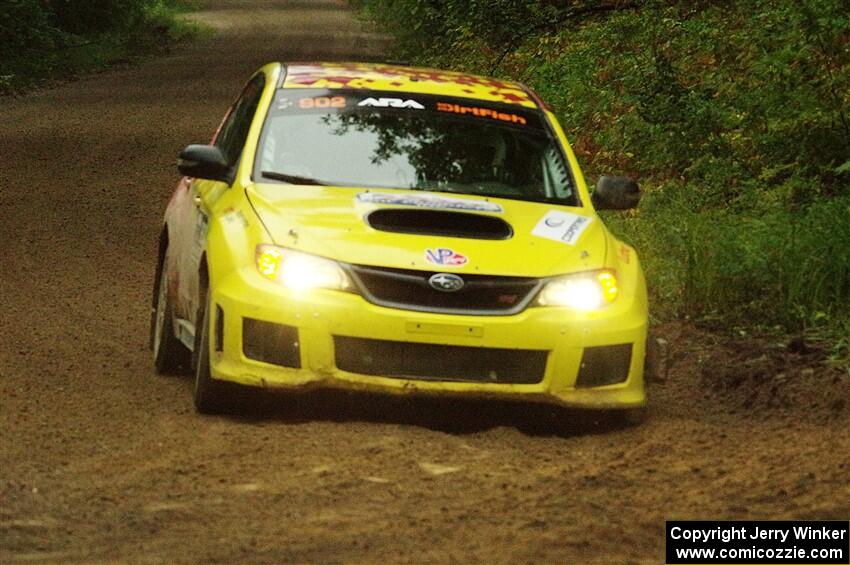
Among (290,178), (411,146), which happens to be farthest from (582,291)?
(290,178)

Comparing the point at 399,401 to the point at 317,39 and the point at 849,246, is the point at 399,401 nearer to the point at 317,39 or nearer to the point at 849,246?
the point at 849,246

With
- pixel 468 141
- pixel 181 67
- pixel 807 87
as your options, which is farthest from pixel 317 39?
pixel 468 141

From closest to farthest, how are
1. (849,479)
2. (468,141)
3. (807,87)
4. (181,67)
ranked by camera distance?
(849,479) < (468,141) < (807,87) < (181,67)

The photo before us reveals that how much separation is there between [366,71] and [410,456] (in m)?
3.02

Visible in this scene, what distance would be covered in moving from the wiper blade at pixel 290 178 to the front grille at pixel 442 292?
0.95 m

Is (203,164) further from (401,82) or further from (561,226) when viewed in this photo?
(561,226)

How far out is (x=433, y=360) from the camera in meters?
8.12

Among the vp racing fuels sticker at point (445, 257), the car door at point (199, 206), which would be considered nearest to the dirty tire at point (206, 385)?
the car door at point (199, 206)

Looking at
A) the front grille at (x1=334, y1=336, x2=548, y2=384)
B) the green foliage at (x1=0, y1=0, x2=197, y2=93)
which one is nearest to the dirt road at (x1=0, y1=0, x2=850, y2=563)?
the front grille at (x1=334, y1=336, x2=548, y2=384)

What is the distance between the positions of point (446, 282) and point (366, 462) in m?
1.07

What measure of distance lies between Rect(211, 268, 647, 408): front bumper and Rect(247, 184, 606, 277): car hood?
0.21 metres

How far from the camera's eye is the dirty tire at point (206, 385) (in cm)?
830

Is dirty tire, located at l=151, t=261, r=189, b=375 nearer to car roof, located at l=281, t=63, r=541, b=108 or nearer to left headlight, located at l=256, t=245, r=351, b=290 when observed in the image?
car roof, located at l=281, t=63, r=541, b=108

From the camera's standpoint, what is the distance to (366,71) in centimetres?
991
